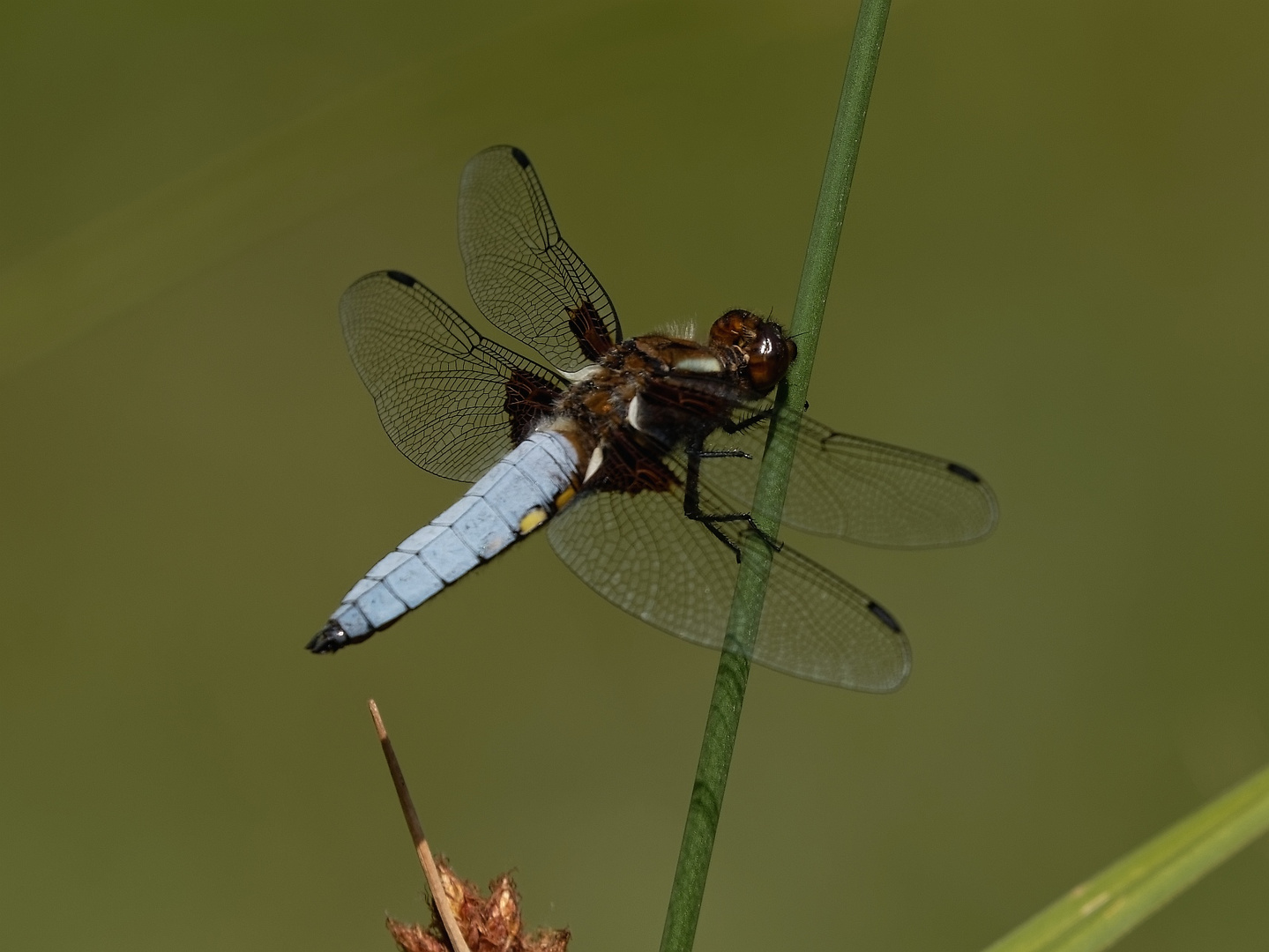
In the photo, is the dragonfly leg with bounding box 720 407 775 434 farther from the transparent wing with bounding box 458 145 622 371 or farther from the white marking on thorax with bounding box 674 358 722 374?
the transparent wing with bounding box 458 145 622 371

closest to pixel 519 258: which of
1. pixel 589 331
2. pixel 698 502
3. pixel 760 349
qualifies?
pixel 589 331

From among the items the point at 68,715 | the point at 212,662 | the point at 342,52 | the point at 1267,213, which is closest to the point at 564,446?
the point at 212,662

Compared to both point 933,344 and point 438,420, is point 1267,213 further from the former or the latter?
point 438,420

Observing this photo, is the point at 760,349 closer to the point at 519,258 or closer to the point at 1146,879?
the point at 519,258

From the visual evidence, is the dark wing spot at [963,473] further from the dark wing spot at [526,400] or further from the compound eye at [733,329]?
the dark wing spot at [526,400]

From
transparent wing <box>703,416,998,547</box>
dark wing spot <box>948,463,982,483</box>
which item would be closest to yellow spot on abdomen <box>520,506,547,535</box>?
transparent wing <box>703,416,998,547</box>

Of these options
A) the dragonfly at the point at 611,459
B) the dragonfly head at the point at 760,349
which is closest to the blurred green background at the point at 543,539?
the dragonfly at the point at 611,459
